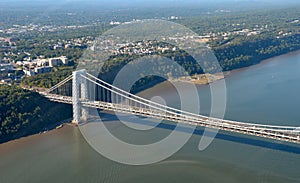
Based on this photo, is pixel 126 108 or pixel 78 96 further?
pixel 78 96

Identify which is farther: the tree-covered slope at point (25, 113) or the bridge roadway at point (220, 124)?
the tree-covered slope at point (25, 113)

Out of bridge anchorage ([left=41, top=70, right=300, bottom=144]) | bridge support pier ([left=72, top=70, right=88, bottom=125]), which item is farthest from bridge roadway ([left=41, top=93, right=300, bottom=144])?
bridge support pier ([left=72, top=70, right=88, bottom=125])

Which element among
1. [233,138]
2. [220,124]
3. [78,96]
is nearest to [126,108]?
[78,96]

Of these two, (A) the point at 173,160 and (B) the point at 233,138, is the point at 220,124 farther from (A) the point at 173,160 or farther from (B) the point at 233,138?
(A) the point at 173,160

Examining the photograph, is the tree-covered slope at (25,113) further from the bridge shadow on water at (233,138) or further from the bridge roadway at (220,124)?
the bridge shadow on water at (233,138)

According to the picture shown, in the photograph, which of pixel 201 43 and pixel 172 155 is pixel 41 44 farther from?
pixel 172 155

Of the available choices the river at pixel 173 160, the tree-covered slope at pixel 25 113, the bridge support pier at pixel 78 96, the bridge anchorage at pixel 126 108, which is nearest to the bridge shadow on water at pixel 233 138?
the river at pixel 173 160

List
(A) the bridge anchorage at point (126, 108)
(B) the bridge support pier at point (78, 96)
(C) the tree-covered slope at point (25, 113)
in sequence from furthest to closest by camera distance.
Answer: (B) the bridge support pier at point (78, 96) → (C) the tree-covered slope at point (25, 113) → (A) the bridge anchorage at point (126, 108)
